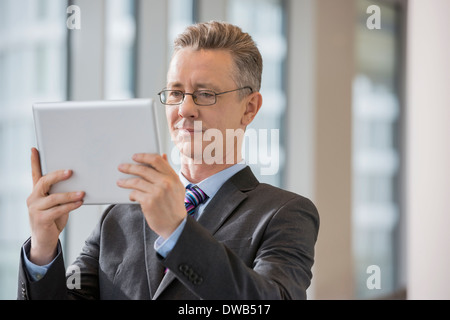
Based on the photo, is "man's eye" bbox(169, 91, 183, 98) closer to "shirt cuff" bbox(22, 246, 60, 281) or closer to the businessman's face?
the businessman's face

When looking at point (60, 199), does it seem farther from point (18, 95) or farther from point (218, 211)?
point (18, 95)

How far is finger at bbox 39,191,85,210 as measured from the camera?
1.31 m

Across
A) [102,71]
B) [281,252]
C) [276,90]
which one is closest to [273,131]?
[276,90]

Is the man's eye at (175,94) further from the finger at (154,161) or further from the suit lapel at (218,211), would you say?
the finger at (154,161)

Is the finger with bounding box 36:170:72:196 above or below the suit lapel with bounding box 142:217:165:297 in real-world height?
above

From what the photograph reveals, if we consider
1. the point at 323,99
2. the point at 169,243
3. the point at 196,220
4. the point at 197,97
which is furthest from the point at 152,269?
the point at 323,99

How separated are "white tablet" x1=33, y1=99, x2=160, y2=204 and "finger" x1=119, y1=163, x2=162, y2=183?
4 cm

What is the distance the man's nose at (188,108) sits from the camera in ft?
5.18

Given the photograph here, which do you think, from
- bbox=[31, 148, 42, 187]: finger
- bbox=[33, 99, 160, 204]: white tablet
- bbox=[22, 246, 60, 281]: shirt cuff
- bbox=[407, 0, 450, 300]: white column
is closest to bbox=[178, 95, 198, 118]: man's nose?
bbox=[33, 99, 160, 204]: white tablet

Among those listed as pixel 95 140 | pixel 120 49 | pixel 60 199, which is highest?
pixel 120 49

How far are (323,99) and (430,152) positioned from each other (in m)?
1.74

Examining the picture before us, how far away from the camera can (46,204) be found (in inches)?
51.8

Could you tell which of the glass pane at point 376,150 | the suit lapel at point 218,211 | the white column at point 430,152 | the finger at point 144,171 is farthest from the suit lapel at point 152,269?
the glass pane at point 376,150
